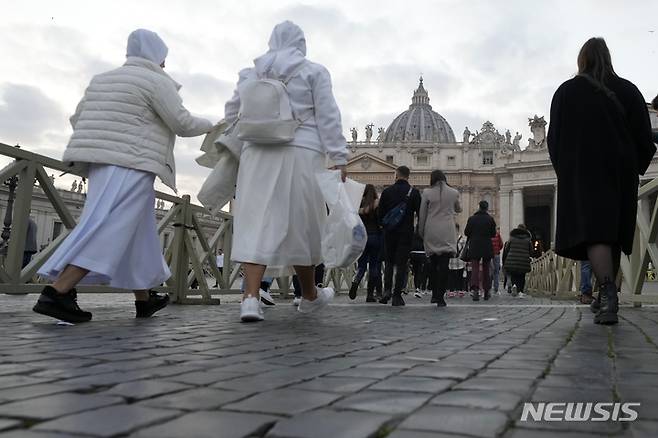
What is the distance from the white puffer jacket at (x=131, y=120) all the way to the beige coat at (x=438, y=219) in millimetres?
4898

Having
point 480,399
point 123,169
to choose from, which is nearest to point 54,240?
point 123,169

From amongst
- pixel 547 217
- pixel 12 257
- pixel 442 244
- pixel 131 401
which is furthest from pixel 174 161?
pixel 547 217

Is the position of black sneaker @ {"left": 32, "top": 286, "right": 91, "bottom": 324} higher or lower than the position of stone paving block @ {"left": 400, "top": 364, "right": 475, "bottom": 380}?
higher

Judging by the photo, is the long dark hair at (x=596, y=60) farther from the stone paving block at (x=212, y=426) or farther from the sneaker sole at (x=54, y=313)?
the stone paving block at (x=212, y=426)

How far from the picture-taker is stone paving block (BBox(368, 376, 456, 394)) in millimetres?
1975

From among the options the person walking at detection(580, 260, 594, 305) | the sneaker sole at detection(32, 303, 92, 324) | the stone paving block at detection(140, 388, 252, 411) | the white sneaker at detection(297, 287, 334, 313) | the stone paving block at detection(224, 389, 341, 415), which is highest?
the person walking at detection(580, 260, 594, 305)

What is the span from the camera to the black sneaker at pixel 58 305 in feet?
12.8

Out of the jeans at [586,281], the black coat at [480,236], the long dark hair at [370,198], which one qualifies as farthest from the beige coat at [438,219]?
the black coat at [480,236]

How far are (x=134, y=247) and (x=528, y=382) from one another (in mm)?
3173

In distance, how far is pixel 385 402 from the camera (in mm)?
1772

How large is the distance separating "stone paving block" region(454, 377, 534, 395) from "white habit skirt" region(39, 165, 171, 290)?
268 centimetres

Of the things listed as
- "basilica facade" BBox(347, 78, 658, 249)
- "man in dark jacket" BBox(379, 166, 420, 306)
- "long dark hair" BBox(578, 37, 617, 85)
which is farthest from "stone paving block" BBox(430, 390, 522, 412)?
"basilica facade" BBox(347, 78, 658, 249)

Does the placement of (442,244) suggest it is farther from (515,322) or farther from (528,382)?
(528,382)

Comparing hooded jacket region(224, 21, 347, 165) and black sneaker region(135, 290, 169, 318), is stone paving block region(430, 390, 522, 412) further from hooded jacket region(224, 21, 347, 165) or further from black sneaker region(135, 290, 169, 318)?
black sneaker region(135, 290, 169, 318)
